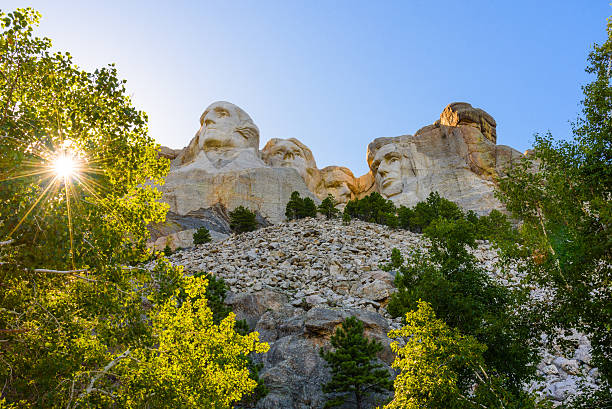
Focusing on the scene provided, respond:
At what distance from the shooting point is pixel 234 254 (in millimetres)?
39844

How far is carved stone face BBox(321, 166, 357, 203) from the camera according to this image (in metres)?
83.0

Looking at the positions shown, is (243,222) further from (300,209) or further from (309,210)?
(309,210)

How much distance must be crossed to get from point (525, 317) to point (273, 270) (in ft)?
80.5

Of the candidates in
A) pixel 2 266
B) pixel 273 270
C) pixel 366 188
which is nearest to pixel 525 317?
pixel 2 266

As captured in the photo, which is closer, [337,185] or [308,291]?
[308,291]

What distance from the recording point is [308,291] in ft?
98.2

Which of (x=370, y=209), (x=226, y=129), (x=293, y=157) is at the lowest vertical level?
(x=370, y=209)

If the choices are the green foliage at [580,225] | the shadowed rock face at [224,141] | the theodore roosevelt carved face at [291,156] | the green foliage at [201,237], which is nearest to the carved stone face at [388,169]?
the theodore roosevelt carved face at [291,156]

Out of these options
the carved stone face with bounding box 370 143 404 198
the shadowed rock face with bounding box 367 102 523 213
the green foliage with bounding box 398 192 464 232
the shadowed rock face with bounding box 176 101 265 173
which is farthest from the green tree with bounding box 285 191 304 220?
the carved stone face with bounding box 370 143 404 198

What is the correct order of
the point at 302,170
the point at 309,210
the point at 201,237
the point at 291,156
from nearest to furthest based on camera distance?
the point at 201,237, the point at 309,210, the point at 302,170, the point at 291,156

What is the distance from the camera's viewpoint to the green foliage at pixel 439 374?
400 inches

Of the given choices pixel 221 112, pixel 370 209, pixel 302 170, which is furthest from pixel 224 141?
pixel 370 209

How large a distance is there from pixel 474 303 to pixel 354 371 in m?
6.52

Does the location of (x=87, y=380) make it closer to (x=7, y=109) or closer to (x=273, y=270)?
(x=7, y=109)
